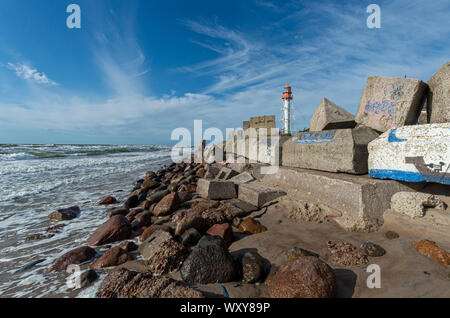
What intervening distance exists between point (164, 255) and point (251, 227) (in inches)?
53.1

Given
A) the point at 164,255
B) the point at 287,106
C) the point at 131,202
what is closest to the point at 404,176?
the point at 164,255

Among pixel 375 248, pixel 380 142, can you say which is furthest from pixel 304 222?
pixel 380 142

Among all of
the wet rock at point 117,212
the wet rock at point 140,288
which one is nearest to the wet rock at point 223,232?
the wet rock at point 140,288

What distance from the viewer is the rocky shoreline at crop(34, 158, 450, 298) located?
5.82ft

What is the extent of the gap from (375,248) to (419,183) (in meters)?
1.54

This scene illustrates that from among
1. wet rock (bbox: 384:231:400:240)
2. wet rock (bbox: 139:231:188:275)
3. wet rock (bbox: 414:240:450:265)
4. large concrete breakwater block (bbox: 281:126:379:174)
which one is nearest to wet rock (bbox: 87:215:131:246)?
wet rock (bbox: 139:231:188:275)

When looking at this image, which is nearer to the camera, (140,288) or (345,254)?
(140,288)

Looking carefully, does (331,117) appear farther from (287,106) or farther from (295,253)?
(287,106)

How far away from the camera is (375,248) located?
219cm

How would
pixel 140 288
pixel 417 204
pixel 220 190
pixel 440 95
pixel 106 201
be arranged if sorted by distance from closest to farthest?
pixel 140 288, pixel 417 204, pixel 440 95, pixel 220 190, pixel 106 201

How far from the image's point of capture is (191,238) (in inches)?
110

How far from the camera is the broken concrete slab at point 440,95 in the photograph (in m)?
3.04

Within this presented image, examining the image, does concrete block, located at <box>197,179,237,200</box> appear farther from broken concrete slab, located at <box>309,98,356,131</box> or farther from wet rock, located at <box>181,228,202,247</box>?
broken concrete slab, located at <box>309,98,356,131</box>

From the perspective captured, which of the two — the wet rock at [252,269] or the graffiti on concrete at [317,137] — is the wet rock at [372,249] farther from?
the graffiti on concrete at [317,137]
